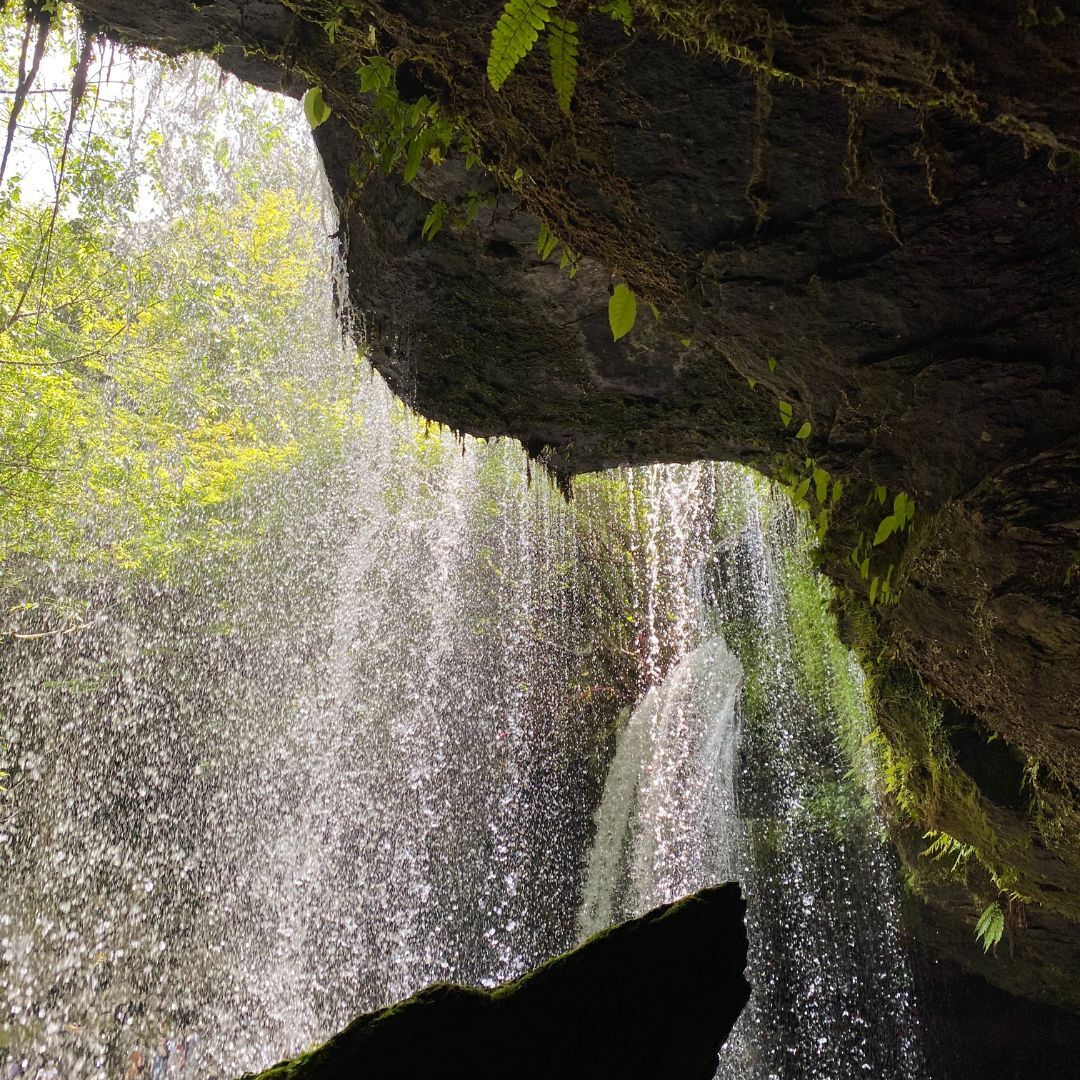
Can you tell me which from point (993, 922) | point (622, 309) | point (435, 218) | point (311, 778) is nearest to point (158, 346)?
point (311, 778)

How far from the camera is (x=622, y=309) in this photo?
2.85 m

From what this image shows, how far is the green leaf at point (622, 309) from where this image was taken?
2820 mm

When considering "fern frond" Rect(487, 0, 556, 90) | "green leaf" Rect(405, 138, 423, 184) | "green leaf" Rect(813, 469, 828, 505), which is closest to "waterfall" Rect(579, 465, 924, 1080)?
"green leaf" Rect(813, 469, 828, 505)

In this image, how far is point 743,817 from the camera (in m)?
9.99

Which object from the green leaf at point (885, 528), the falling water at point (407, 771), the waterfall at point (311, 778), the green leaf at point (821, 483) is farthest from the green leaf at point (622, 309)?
the waterfall at point (311, 778)

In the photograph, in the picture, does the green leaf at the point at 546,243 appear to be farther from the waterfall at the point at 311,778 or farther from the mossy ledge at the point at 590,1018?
the waterfall at the point at 311,778

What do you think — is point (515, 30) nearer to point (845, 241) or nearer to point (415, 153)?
point (845, 241)

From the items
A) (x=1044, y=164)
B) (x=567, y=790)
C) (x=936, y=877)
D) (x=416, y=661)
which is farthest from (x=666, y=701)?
(x=1044, y=164)

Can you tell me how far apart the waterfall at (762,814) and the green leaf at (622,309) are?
16.0 ft

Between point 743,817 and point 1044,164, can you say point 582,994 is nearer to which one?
point 1044,164

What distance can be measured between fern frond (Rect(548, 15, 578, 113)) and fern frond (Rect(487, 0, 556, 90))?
3.9 inches

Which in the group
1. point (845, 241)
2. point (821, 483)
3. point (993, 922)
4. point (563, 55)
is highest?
point (563, 55)

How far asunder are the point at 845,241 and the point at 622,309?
80 centimetres

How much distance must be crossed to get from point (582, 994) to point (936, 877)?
19.9 ft
